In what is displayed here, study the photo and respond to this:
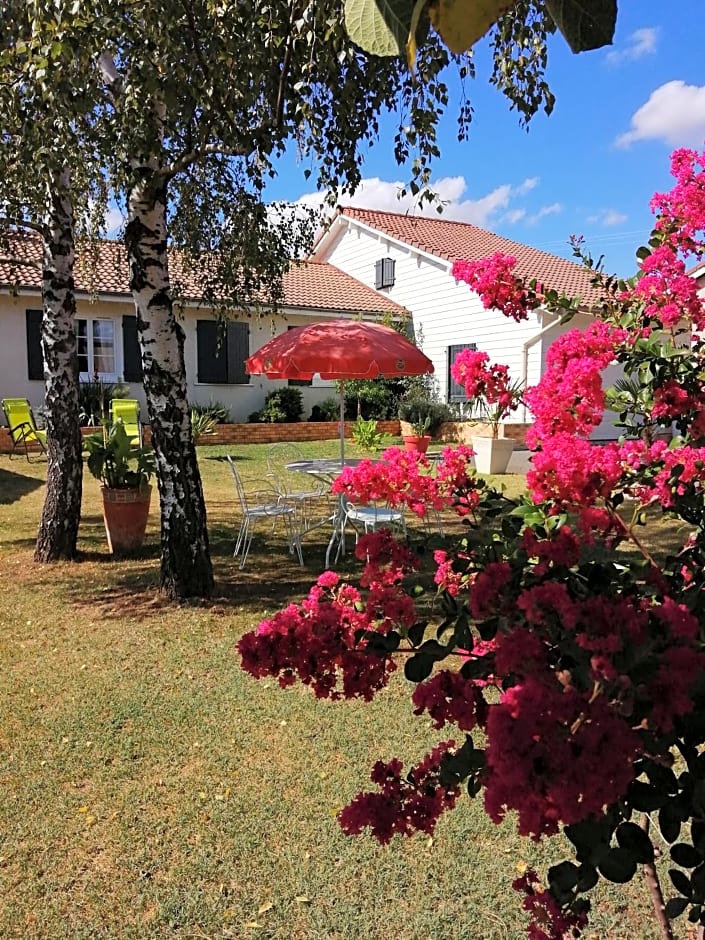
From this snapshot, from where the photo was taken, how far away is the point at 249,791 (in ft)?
10.6

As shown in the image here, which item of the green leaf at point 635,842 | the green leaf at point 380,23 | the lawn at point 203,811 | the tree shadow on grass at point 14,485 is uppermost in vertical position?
the green leaf at point 380,23

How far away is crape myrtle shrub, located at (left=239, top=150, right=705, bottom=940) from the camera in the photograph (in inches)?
39.2

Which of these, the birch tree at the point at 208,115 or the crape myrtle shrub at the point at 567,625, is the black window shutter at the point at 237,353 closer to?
the birch tree at the point at 208,115

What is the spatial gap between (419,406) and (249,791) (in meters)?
14.5

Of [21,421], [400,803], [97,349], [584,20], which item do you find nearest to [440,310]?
[97,349]

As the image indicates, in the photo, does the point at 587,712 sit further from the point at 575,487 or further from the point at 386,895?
the point at 386,895

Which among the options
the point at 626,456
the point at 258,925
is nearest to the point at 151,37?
the point at 626,456

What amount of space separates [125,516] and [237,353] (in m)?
11.0

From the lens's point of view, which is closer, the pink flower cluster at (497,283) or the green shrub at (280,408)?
the pink flower cluster at (497,283)

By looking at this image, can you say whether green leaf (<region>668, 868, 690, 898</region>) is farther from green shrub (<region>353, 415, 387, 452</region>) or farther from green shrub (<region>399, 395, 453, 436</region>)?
green shrub (<region>399, 395, 453, 436</region>)

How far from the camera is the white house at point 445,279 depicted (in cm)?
1652

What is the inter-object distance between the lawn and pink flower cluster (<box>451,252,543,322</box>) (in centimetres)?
210

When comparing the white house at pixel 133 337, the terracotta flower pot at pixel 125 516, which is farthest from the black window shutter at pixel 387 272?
the terracotta flower pot at pixel 125 516

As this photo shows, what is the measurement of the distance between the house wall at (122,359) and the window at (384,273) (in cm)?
348
